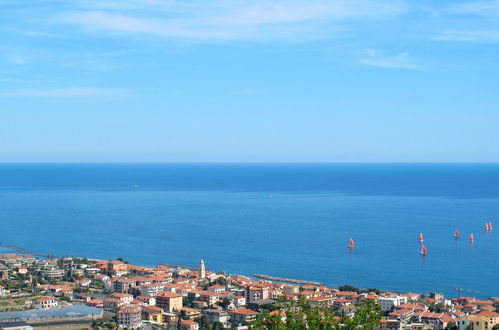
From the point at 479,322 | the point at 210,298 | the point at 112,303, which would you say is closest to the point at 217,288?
the point at 210,298

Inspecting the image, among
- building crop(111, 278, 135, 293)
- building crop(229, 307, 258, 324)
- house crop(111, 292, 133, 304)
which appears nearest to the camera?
building crop(229, 307, 258, 324)

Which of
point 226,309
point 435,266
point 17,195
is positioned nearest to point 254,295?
point 226,309

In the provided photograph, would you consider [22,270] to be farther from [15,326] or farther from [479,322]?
[479,322]

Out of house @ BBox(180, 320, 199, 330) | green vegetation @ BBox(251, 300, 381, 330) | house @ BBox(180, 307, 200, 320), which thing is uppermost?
green vegetation @ BBox(251, 300, 381, 330)

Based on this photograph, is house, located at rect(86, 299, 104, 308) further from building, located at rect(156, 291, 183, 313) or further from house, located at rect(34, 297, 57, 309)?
building, located at rect(156, 291, 183, 313)

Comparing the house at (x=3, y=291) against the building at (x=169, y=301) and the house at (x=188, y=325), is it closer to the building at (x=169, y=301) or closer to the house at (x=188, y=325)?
the building at (x=169, y=301)

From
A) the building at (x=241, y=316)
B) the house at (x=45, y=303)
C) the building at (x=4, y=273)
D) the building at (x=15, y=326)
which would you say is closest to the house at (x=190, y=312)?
the building at (x=241, y=316)

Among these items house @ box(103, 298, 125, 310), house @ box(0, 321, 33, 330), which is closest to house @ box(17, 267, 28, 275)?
house @ box(103, 298, 125, 310)

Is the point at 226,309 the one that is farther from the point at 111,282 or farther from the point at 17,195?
the point at 17,195
